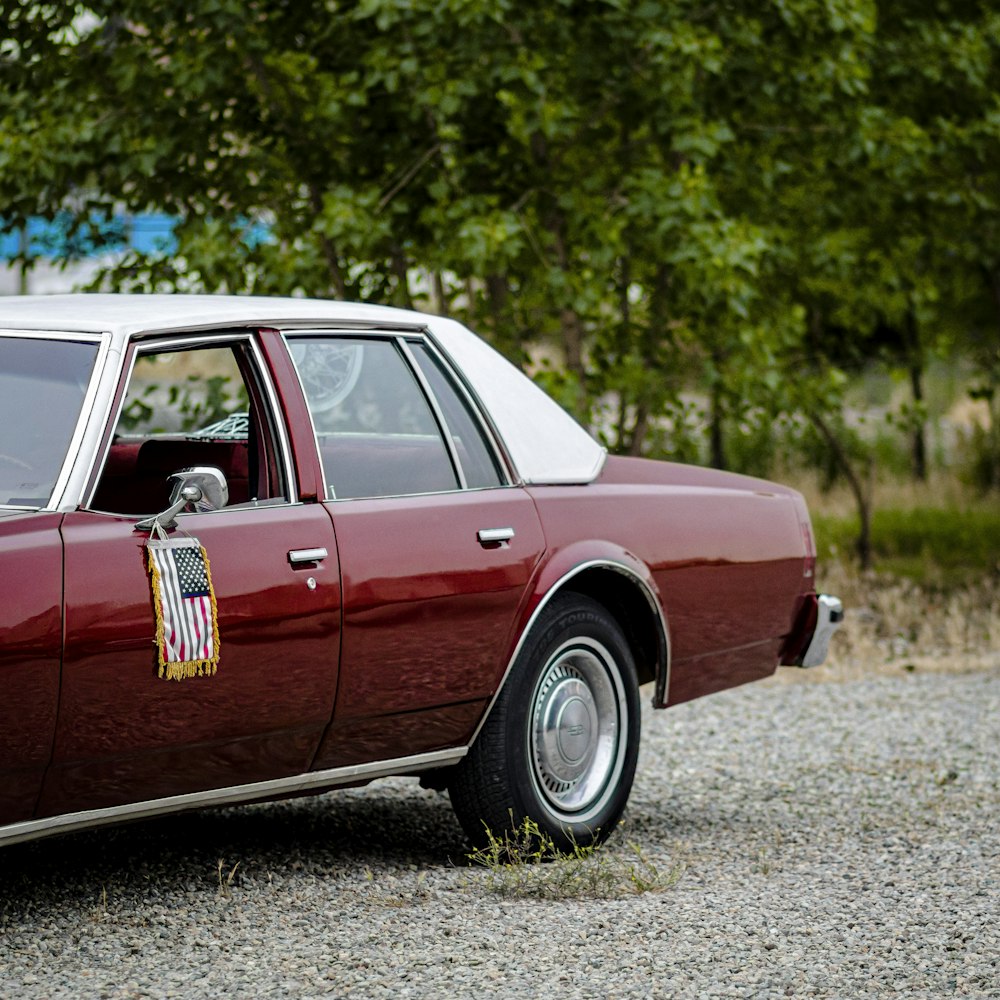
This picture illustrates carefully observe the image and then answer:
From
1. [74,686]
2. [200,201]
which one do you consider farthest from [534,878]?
Answer: [200,201]

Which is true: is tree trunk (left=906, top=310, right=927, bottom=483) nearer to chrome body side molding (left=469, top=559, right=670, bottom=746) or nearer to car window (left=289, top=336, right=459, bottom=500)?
chrome body side molding (left=469, top=559, right=670, bottom=746)

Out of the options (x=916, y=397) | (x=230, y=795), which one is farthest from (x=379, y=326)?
(x=916, y=397)

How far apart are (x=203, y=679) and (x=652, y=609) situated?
186 centimetres

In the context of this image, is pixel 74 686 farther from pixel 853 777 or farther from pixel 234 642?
pixel 853 777

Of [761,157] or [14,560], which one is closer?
[14,560]

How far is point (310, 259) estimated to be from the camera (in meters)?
9.40

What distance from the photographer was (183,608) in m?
4.32

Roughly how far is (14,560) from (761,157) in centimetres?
848

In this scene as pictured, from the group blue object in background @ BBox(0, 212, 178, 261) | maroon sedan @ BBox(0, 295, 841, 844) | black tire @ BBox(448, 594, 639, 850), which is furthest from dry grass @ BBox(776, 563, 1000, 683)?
blue object in background @ BBox(0, 212, 178, 261)

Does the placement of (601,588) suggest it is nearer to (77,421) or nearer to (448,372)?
(448,372)

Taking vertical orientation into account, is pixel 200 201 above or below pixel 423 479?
above

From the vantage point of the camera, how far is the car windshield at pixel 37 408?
4.30 metres

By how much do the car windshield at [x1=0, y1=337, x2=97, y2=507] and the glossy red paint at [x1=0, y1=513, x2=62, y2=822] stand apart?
0.61ft

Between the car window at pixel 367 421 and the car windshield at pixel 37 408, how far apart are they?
0.76 metres
